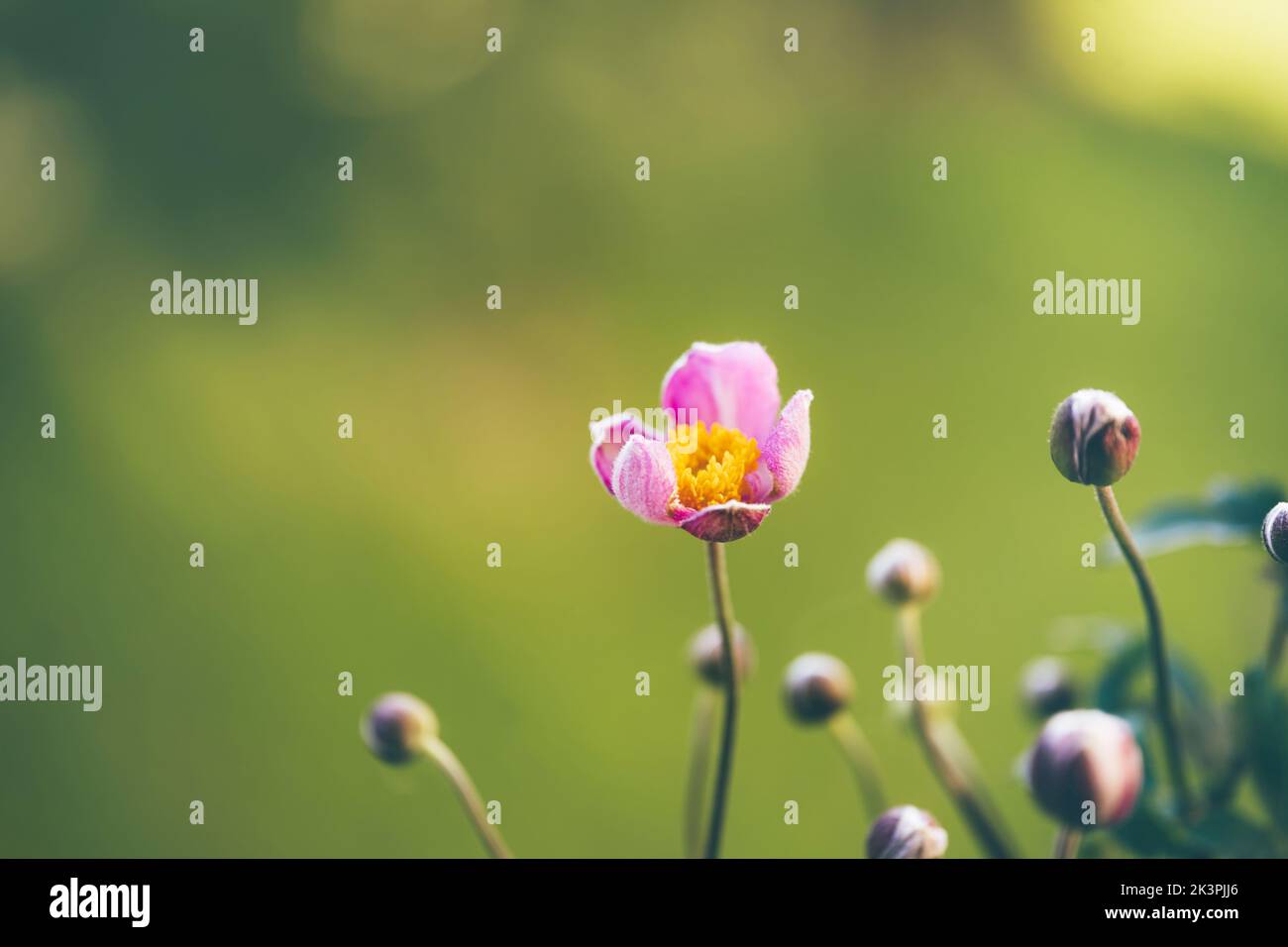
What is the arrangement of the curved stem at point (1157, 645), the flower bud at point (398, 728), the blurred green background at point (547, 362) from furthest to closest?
the blurred green background at point (547, 362) → the flower bud at point (398, 728) → the curved stem at point (1157, 645)

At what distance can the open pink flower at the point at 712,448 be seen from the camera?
35 cm

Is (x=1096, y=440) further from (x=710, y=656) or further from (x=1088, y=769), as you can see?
(x=710, y=656)

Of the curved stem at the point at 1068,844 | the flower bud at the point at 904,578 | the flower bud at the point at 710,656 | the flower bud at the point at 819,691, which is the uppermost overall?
the flower bud at the point at 904,578

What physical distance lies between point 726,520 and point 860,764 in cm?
14

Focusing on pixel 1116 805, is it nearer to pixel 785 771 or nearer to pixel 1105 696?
pixel 1105 696

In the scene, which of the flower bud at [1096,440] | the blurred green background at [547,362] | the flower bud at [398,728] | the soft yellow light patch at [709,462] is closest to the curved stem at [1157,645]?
the flower bud at [1096,440]

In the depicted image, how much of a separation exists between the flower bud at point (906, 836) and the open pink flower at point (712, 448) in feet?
0.29

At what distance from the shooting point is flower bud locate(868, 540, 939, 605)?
0.44m

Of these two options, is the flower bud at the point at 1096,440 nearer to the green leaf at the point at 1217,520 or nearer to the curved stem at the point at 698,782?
the green leaf at the point at 1217,520

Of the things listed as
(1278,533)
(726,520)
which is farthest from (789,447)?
(1278,533)

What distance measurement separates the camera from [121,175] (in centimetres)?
122

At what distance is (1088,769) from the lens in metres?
0.32

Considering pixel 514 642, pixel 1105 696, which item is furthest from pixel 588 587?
pixel 1105 696
